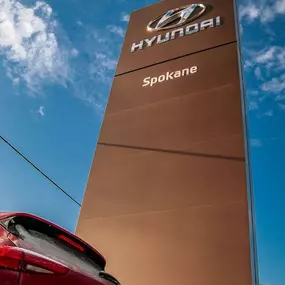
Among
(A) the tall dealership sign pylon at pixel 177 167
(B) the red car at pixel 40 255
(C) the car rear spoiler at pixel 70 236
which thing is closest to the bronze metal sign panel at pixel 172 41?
(A) the tall dealership sign pylon at pixel 177 167

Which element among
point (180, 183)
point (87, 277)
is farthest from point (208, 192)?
point (87, 277)

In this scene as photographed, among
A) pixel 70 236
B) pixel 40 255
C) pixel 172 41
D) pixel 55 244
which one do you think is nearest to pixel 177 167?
pixel 70 236

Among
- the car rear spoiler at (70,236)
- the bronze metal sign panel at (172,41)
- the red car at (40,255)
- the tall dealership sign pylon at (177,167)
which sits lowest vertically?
the red car at (40,255)

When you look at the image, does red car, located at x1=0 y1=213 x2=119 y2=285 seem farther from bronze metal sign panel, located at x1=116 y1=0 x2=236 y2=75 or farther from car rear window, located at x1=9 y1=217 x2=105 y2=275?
bronze metal sign panel, located at x1=116 y1=0 x2=236 y2=75

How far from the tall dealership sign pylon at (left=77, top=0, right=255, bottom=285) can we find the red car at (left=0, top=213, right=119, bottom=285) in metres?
2.35

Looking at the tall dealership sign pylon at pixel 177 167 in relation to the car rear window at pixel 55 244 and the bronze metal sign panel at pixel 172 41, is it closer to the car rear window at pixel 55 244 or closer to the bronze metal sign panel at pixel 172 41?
the bronze metal sign panel at pixel 172 41

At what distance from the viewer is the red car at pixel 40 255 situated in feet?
4.38

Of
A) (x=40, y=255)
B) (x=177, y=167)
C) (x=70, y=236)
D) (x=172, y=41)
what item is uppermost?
(x=172, y=41)

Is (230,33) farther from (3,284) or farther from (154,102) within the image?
(3,284)

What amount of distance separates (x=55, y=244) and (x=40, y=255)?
0.45 m

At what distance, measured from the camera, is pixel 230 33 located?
21.5 ft

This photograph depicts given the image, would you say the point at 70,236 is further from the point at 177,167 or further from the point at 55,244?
the point at 177,167

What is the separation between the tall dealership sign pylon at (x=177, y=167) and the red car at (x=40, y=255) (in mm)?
2348

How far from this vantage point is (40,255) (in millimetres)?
1460
